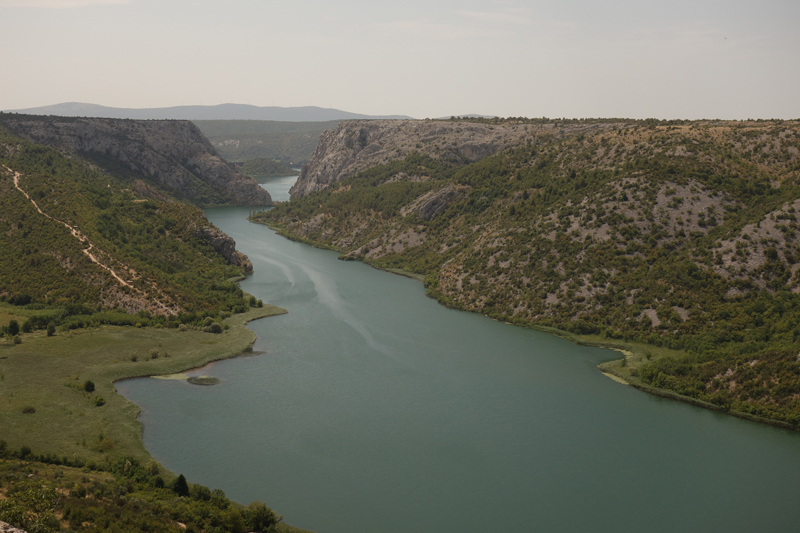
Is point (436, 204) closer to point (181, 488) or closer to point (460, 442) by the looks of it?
point (460, 442)

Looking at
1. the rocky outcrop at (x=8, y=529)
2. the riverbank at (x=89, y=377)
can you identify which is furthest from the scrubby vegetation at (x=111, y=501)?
the riverbank at (x=89, y=377)

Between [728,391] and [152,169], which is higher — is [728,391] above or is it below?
below

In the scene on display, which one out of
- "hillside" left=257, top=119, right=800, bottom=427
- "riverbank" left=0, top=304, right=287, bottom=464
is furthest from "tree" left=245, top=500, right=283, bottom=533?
"hillside" left=257, top=119, right=800, bottom=427

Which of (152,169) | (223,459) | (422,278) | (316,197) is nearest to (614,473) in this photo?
(223,459)

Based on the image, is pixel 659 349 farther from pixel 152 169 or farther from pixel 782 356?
pixel 152 169

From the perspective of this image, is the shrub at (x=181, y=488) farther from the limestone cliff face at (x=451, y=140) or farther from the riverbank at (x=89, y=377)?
the limestone cliff face at (x=451, y=140)

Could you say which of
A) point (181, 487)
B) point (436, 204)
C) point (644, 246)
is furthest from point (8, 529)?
point (436, 204)
